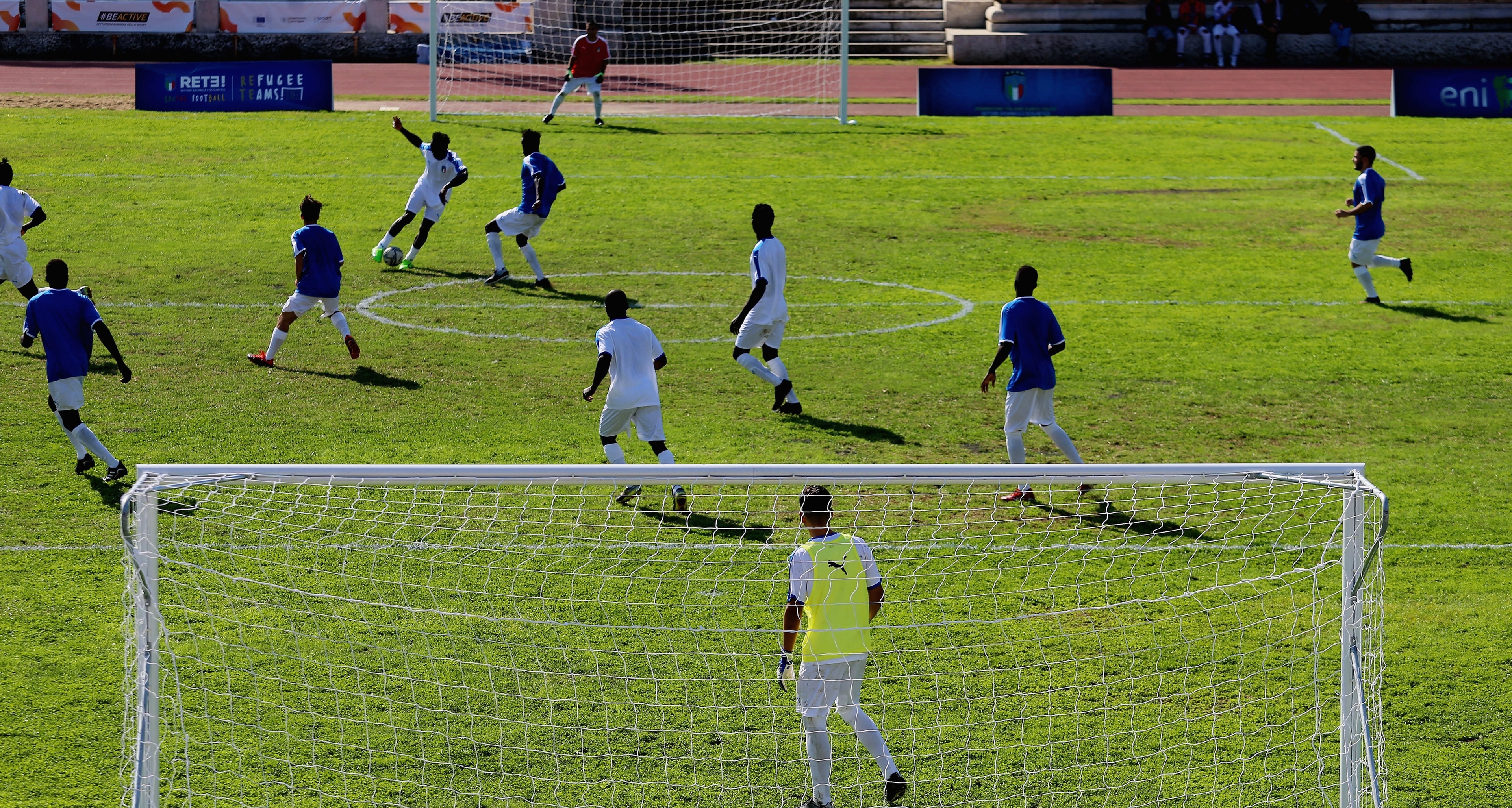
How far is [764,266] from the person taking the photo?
551 inches

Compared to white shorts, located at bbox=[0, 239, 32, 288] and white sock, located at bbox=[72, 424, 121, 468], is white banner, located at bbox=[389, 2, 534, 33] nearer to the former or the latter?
white shorts, located at bbox=[0, 239, 32, 288]

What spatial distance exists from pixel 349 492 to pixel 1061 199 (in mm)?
16033

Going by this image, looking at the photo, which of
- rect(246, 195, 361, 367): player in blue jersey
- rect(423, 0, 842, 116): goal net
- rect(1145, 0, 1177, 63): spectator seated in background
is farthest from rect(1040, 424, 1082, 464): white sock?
rect(1145, 0, 1177, 63): spectator seated in background

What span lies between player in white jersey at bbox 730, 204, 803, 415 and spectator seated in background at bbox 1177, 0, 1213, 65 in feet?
91.6

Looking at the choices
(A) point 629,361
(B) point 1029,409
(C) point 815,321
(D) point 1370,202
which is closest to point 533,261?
(C) point 815,321

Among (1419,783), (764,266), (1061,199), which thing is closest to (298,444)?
(764,266)

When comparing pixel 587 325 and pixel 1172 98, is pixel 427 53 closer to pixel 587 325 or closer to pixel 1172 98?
pixel 1172 98

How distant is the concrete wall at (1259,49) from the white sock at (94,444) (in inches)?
1122

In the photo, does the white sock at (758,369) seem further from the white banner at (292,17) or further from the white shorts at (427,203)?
the white banner at (292,17)

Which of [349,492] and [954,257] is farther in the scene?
[954,257]

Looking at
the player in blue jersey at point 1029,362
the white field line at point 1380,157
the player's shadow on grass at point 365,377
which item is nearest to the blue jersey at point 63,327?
the player's shadow on grass at point 365,377

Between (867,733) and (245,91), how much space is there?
1038 inches

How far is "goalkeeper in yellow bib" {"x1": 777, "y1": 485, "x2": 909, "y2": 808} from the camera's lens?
24.9ft

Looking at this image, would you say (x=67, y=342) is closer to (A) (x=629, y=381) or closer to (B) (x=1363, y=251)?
(A) (x=629, y=381)
